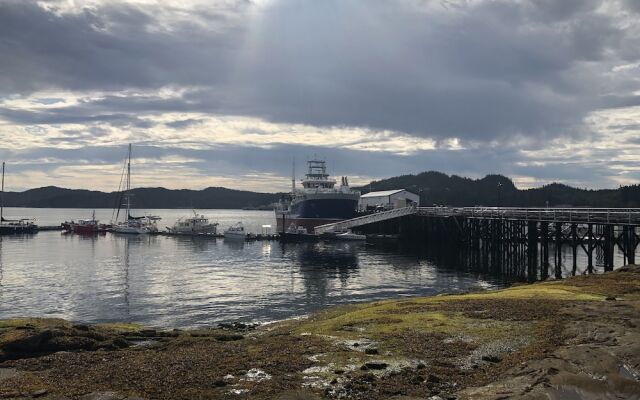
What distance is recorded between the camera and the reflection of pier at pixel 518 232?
49562mm

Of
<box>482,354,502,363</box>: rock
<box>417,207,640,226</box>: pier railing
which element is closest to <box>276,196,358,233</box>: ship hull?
<box>417,207,640,226</box>: pier railing

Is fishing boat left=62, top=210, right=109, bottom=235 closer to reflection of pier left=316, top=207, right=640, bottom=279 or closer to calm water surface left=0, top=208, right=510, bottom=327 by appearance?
calm water surface left=0, top=208, right=510, bottom=327

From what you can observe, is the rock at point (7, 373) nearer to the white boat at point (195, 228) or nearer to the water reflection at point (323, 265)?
the water reflection at point (323, 265)

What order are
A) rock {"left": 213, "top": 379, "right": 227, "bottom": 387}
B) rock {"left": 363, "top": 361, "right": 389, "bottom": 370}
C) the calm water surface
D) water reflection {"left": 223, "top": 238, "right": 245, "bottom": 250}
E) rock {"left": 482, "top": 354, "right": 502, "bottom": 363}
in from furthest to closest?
water reflection {"left": 223, "top": 238, "right": 245, "bottom": 250} → the calm water surface → rock {"left": 482, "top": 354, "right": 502, "bottom": 363} → rock {"left": 363, "top": 361, "right": 389, "bottom": 370} → rock {"left": 213, "top": 379, "right": 227, "bottom": 387}

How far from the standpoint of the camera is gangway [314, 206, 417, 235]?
106 m

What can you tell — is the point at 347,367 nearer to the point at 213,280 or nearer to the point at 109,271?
the point at 213,280

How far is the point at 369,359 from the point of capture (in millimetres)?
17516

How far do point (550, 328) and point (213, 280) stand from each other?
3857 centimetres

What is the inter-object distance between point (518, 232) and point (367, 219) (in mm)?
38702

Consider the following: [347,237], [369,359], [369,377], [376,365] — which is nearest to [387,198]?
[347,237]

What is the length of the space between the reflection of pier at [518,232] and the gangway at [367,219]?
0.20 meters

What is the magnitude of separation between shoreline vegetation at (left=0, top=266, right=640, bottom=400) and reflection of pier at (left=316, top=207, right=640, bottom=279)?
89.8ft

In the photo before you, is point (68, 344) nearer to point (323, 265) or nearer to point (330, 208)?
point (323, 265)

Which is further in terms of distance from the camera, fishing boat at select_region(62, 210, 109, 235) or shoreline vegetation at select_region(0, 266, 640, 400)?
fishing boat at select_region(62, 210, 109, 235)
